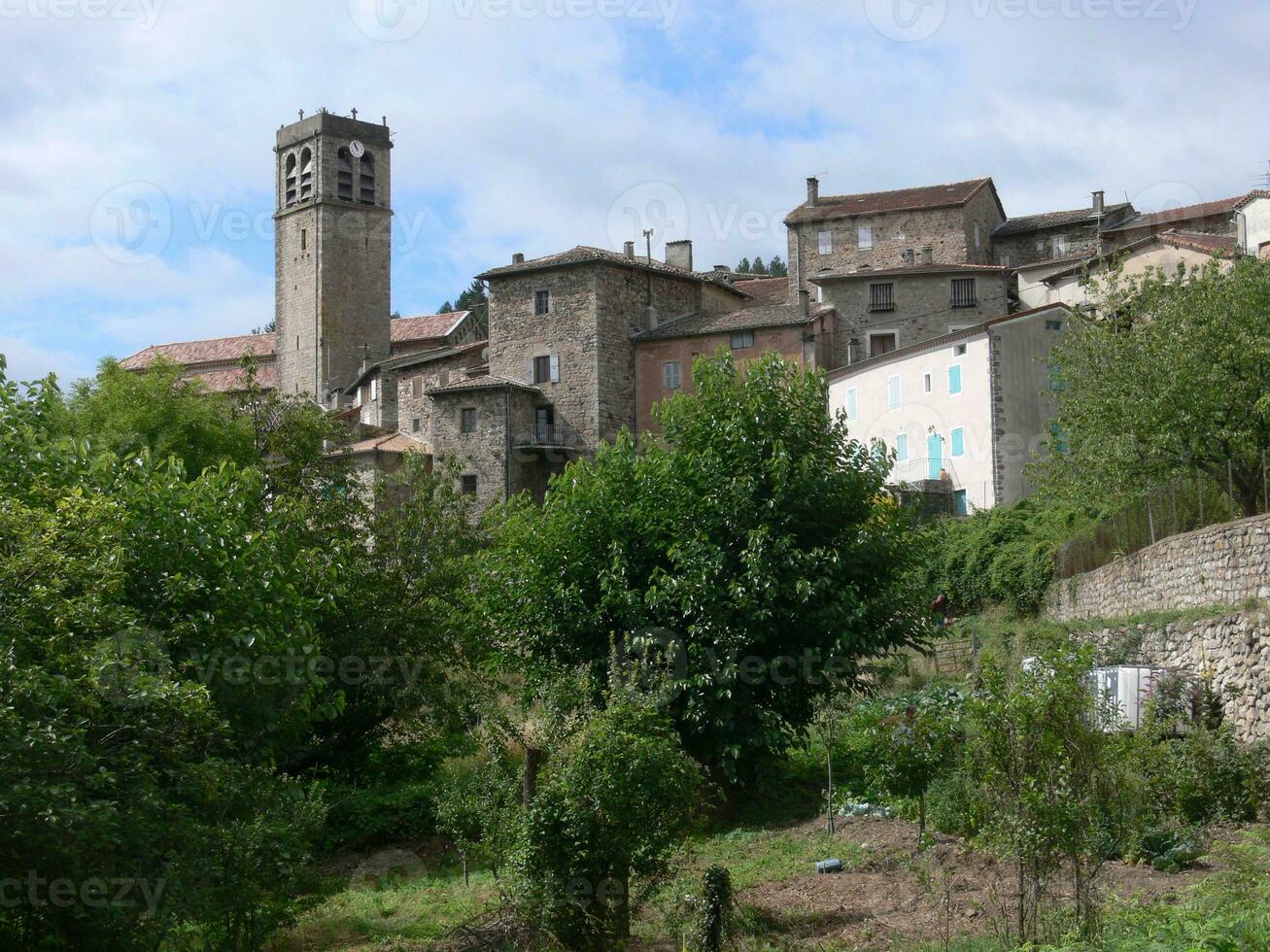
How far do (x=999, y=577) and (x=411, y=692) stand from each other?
1603 centimetres

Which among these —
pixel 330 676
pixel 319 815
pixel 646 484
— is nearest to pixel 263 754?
pixel 319 815

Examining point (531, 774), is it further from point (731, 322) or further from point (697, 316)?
Answer: point (697, 316)

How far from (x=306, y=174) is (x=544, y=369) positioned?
32.8 meters

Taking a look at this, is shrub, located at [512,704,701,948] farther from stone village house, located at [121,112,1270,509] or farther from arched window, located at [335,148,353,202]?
arched window, located at [335,148,353,202]

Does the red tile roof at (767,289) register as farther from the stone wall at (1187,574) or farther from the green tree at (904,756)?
the green tree at (904,756)

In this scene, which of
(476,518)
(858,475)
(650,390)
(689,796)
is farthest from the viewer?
(650,390)

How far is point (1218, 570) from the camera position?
66.4ft

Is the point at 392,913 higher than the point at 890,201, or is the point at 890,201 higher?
the point at 890,201

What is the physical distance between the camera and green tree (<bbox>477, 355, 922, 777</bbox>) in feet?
62.5

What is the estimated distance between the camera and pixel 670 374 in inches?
2110

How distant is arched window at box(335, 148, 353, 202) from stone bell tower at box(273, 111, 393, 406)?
6 centimetres

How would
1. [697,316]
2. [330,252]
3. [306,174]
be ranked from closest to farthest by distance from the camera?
[697,316]
[330,252]
[306,174]

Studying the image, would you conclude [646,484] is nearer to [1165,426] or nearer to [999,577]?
[1165,426]

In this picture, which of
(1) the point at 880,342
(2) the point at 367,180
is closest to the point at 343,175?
(2) the point at 367,180
